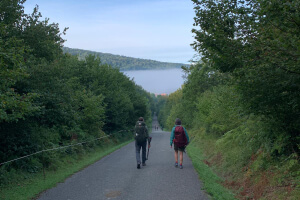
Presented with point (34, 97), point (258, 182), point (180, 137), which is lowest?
point (258, 182)

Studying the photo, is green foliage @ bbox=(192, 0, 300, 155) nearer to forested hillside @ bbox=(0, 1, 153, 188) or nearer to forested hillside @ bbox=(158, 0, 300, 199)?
forested hillside @ bbox=(158, 0, 300, 199)

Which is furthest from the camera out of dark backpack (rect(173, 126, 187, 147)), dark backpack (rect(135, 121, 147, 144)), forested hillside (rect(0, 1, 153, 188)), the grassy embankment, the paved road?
dark backpack (rect(135, 121, 147, 144))

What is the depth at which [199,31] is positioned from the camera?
8.58m

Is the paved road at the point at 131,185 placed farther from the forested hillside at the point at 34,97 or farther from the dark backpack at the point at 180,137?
the forested hillside at the point at 34,97

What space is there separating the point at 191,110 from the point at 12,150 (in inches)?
1178

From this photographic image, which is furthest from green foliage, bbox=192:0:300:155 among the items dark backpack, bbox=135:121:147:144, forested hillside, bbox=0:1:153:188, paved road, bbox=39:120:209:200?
forested hillside, bbox=0:1:153:188

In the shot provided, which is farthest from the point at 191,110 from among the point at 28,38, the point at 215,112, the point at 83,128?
the point at 28,38

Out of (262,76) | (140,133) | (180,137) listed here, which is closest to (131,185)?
(180,137)

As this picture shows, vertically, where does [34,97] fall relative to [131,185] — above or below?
above

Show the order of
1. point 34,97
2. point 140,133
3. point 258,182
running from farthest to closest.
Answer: point 140,133 → point 34,97 → point 258,182

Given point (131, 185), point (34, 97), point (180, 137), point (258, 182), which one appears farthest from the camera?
point (180, 137)

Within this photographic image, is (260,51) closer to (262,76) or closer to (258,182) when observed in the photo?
(262,76)

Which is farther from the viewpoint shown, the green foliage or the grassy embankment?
the grassy embankment

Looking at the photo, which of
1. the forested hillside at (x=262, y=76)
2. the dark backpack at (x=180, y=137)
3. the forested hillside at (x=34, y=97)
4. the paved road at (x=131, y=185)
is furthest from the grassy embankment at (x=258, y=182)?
the forested hillside at (x=34, y=97)
